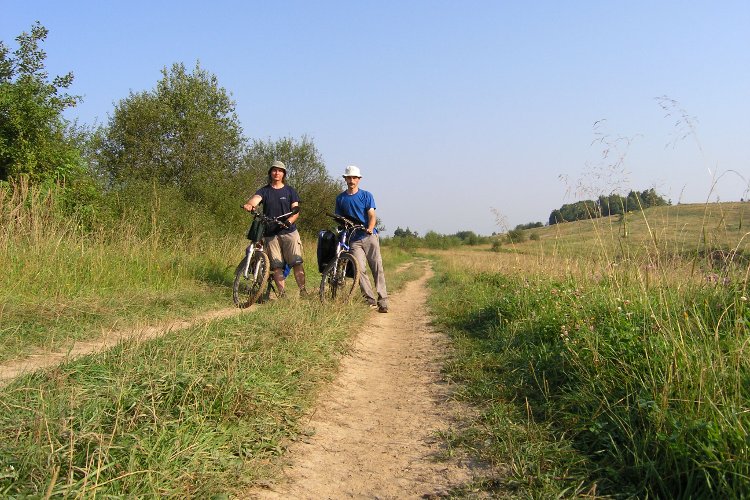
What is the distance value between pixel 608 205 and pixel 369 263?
4.13 meters

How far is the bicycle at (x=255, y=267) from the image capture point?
8430 millimetres

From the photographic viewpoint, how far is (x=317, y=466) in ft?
9.61

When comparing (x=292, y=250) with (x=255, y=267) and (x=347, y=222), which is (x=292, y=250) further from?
(x=347, y=222)

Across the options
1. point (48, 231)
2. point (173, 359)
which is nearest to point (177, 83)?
point (48, 231)

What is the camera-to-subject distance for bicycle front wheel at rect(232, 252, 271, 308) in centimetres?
840

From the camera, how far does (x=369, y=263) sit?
9.22m

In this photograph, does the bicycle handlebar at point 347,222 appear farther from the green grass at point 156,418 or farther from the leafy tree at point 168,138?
the leafy tree at point 168,138

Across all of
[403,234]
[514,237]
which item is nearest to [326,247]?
[514,237]

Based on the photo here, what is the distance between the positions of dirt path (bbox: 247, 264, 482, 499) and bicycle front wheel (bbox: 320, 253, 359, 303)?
2.55 meters

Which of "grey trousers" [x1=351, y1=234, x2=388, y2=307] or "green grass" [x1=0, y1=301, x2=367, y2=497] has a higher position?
"grey trousers" [x1=351, y1=234, x2=388, y2=307]

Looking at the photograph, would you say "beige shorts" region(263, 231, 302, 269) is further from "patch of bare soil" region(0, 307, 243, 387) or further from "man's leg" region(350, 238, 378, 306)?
"patch of bare soil" region(0, 307, 243, 387)

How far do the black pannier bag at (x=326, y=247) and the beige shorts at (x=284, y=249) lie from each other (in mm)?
407

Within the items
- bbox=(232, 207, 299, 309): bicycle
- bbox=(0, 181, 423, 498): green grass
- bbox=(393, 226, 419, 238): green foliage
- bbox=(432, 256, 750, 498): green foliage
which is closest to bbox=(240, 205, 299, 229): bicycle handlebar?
bbox=(232, 207, 299, 309): bicycle

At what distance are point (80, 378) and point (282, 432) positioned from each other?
1.20m
